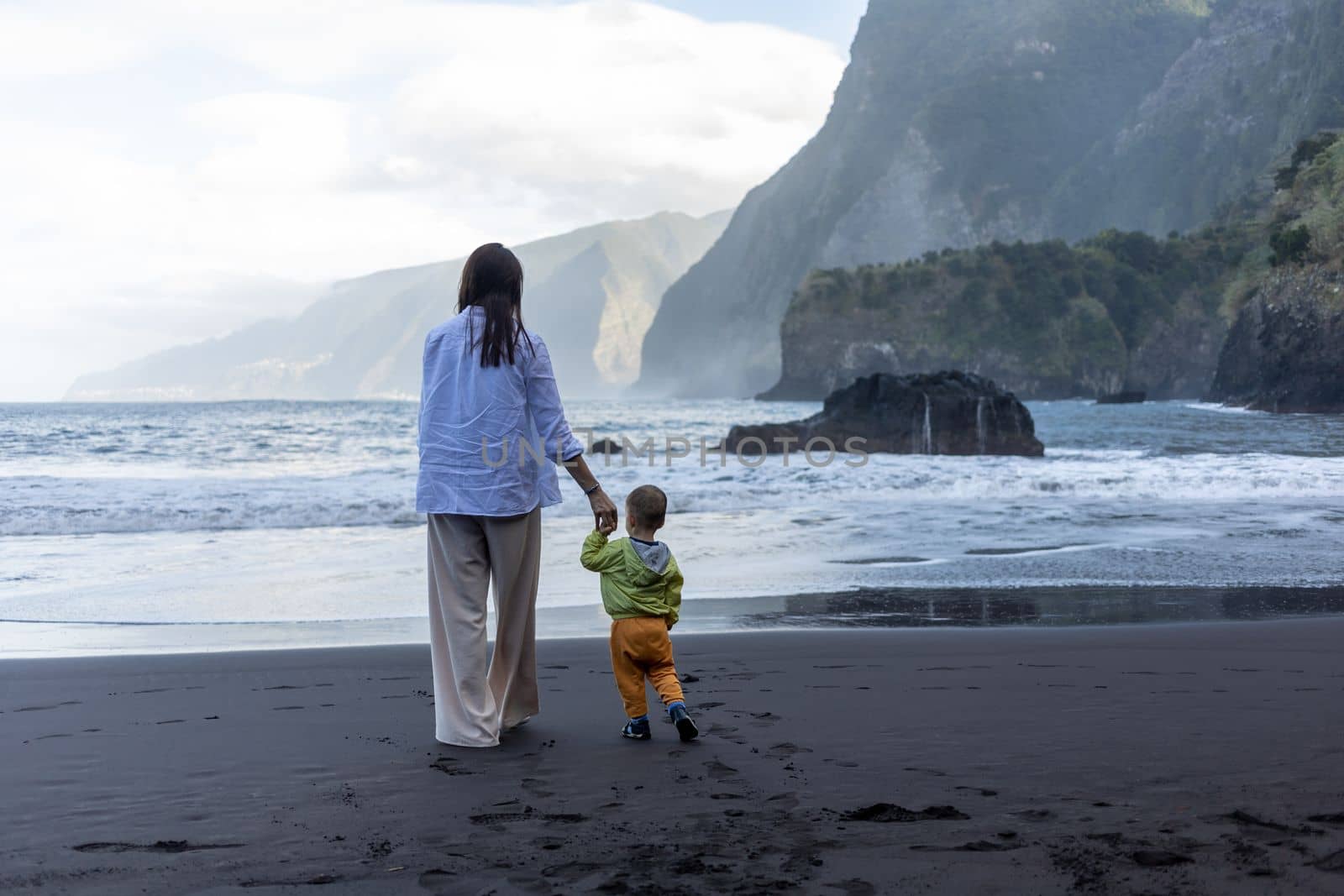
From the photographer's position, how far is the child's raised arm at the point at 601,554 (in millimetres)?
3918

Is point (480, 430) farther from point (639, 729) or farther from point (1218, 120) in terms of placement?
point (1218, 120)

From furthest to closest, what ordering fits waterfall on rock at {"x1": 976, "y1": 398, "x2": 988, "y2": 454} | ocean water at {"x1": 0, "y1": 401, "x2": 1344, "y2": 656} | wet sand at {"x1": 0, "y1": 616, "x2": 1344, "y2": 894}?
waterfall on rock at {"x1": 976, "y1": 398, "x2": 988, "y2": 454} → ocean water at {"x1": 0, "y1": 401, "x2": 1344, "y2": 656} → wet sand at {"x1": 0, "y1": 616, "x2": 1344, "y2": 894}

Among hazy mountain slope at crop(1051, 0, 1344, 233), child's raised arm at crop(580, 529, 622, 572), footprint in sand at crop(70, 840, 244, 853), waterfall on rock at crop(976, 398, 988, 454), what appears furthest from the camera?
hazy mountain slope at crop(1051, 0, 1344, 233)

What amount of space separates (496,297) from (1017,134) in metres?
167

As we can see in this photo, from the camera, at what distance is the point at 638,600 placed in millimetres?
3971

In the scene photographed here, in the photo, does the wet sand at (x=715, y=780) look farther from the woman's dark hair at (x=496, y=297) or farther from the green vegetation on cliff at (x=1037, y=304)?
the green vegetation on cliff at (x=1037, y=304)

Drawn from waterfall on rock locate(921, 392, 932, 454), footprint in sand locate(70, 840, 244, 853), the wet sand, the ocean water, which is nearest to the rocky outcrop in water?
the ocean water

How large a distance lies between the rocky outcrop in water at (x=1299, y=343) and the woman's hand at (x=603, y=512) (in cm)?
4705

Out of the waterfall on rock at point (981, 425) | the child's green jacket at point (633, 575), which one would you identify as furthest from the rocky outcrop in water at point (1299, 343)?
the child's green jacket at point (633, 575)

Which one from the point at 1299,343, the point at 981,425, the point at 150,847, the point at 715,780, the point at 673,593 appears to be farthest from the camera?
the point at 1299,343

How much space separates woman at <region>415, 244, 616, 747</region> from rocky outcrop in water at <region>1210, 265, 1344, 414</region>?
1855 inches

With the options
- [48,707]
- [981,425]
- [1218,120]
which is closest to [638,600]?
[48,707]

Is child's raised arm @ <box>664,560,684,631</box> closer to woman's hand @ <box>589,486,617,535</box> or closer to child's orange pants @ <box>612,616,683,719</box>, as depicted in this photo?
child's orange pants @ <box>612,616,683,719</box>

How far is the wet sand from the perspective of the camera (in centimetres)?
251
